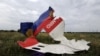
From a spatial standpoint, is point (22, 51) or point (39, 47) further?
point (22, 51)

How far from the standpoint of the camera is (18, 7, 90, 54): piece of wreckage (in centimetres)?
918

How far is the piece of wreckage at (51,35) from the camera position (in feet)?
30.1

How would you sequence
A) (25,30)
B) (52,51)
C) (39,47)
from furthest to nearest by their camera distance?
(25,30)
(39,47)
(52,51)

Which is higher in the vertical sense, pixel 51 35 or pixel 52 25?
pixel 52 25

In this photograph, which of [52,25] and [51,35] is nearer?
[51,35]

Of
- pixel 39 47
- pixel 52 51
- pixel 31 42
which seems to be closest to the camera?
pixel 52 51

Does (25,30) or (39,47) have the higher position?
(25,30)

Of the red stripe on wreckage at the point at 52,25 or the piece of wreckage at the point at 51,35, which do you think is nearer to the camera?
the piece of wreckage at the point at 51,35

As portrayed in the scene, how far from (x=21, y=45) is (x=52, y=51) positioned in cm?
177

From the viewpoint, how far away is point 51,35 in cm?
959

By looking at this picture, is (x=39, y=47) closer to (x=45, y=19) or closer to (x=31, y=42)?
(x=31, y=42)

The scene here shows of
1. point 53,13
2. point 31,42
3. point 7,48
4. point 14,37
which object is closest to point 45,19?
point 53,13

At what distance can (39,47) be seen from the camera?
9414mm

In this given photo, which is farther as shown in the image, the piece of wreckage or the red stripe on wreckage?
the red stripe on wreckage
